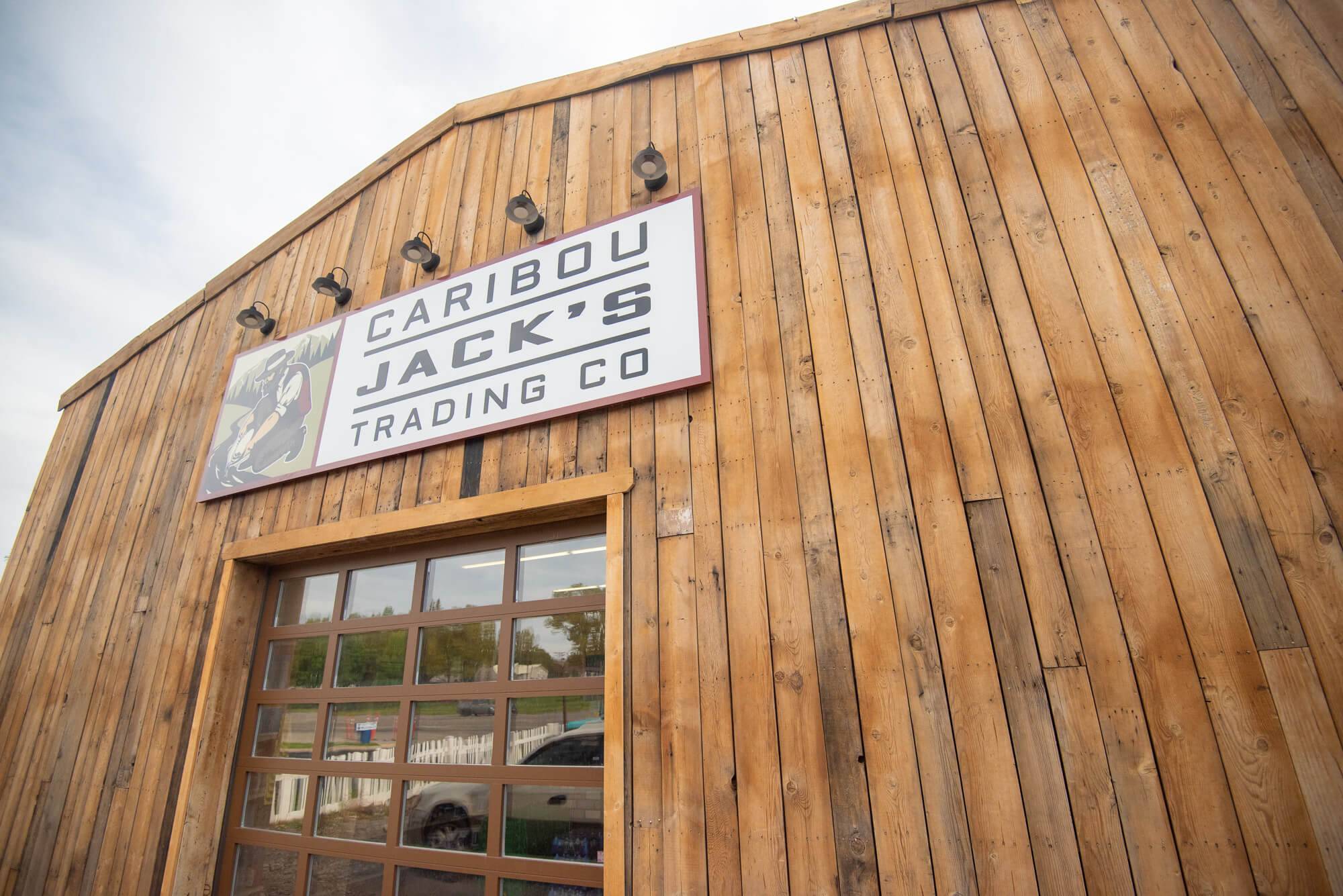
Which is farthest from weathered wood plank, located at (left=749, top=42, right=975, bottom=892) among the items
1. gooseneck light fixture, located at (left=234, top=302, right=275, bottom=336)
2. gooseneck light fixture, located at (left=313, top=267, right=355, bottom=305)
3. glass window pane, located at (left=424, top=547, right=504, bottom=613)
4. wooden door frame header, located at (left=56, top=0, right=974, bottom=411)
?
gooseneck light fixture, located at (left=234, top=302, right=275, bottom=336)

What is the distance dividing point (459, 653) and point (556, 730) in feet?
2.25

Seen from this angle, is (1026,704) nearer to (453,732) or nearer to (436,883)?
(453,732)

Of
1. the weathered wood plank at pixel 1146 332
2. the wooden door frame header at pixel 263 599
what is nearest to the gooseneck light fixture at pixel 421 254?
the wooden door frame header at pixel 263 599

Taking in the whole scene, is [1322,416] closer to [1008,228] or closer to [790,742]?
[1008,228]

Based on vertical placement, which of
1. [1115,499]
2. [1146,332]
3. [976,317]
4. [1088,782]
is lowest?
[1088,782]

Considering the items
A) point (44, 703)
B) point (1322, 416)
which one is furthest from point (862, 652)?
point (44, 703)

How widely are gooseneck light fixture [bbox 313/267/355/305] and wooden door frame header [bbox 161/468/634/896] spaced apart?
161 centimetres

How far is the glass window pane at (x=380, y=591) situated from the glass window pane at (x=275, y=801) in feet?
2.96

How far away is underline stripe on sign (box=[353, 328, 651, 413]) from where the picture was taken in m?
2.88

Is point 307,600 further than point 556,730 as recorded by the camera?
Yes

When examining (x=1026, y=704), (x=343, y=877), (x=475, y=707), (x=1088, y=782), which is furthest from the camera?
(x=343, y=877)

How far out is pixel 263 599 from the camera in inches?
146

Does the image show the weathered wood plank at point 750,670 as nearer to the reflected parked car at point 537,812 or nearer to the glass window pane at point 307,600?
the reflected parked car at point 537,812

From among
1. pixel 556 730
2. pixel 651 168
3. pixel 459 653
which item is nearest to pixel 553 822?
pixel 556 730
